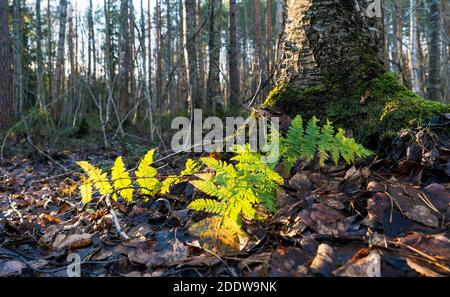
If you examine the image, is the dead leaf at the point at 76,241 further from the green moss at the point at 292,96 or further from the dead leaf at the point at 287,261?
the green moss at the point at 292,96

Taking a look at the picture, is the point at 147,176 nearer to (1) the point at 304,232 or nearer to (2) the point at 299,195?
(2) the point at 299,195

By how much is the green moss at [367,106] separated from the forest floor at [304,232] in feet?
0.56

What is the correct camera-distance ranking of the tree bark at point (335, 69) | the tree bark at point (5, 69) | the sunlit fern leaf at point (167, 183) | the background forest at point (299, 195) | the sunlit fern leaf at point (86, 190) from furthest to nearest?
the tree bark at point (5, 69), the tree bark at point (335, 69), the sunlit fern leaf at point (167, 183), the sunlit fern leaf at point (86, 190), the background forest at point (299, 195)

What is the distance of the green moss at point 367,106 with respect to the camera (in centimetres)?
228

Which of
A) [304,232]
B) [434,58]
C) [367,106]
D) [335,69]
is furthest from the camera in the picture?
[434,58]

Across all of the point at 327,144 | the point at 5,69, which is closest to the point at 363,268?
the point at 327,144

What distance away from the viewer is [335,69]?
2635mm

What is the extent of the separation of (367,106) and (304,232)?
1265 mm

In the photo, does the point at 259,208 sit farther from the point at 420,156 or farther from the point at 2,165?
the point at 2,165

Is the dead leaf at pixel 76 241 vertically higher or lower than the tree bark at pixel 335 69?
lower

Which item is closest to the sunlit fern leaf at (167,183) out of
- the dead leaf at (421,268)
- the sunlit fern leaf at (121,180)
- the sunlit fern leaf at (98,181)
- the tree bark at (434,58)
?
the sunlit fern leaf at (121,180)
